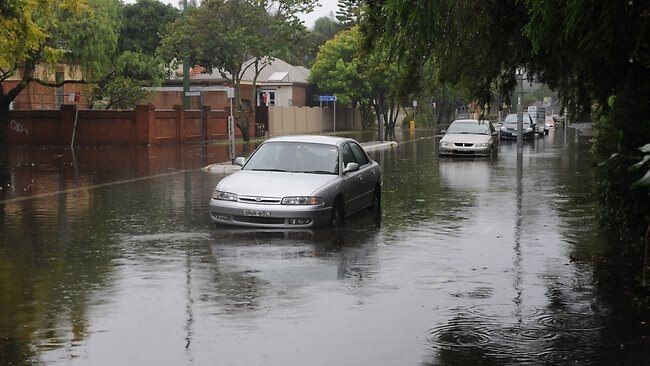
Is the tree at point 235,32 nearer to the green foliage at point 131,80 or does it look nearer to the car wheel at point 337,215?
the green foliage at point 131,80

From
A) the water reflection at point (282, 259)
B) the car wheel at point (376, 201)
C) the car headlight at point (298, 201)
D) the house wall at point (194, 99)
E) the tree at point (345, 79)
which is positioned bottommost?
A: the water reflection at point (282, 259)

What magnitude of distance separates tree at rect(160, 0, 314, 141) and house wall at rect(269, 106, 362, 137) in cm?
1278

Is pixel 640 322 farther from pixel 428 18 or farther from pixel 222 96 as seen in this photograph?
pixel 222 96

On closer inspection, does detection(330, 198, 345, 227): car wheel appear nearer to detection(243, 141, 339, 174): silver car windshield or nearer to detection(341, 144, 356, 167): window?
detection(243, 141, 339, 174): silver car windshield

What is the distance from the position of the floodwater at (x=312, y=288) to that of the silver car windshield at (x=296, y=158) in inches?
44.2

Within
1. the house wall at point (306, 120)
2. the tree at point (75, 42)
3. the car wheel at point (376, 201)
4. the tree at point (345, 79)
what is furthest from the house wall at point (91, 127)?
the car wheel at point (376, 201)

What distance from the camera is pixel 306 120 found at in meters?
68.8

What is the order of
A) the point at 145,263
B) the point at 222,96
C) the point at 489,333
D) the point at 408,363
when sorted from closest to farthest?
the point at 408,363 → the point at 489,333 → the point at 145,263 → the point at 222,96

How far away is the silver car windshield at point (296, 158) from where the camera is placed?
1496 centimetres

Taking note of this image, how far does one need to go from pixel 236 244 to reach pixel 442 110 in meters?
Result: 89.4

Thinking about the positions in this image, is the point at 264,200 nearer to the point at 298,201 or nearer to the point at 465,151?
the point at 298,201

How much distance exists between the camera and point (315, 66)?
72750 mm

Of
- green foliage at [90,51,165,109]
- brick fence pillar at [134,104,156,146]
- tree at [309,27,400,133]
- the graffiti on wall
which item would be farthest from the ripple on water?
tree at [309,27,400,133]

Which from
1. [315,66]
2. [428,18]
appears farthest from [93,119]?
[428,18]
